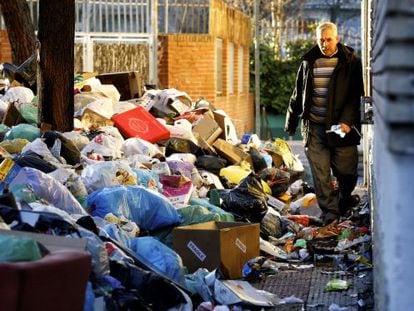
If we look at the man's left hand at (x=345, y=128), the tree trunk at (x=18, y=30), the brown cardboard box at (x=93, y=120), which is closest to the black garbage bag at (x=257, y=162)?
the brown cardboard box at (x=93, y=120)

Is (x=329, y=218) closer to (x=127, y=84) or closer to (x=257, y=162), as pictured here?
(x=257, y=162)

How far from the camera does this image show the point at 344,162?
11.4m

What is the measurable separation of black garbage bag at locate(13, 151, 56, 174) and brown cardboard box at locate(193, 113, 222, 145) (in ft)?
14.9

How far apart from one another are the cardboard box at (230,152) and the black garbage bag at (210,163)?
547 millimetres

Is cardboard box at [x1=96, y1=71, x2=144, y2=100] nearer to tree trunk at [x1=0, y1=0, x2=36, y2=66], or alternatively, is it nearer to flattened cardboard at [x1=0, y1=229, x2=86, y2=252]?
tree trunk at [x1=0, y1=0, x2=36, y2=66]

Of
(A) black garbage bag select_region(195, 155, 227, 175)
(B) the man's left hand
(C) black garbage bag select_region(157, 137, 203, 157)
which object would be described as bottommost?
(A) black garbage bag select_region(195, 155, 227, 175)

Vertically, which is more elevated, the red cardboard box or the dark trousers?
the red cardboard box

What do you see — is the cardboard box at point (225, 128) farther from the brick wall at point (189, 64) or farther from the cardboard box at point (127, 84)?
the brick wall at point (189, 64)

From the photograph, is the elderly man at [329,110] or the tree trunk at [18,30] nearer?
the elderly man at [329,110]

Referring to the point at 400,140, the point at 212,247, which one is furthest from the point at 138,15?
the point at 400,140

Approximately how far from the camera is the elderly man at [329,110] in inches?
440

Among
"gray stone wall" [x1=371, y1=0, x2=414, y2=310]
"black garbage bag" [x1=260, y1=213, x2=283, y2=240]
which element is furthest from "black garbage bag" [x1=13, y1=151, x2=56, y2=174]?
"gray stone wall" [x1=371, y1=0, x2=414, y2=310]

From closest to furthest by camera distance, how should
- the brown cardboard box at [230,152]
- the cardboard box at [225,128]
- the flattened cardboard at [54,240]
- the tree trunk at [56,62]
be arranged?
the flattened cardboard at [54,240], the tree trunk at [56,62], the brown cardboard box at [230,152], the cardboard box at [225,128]

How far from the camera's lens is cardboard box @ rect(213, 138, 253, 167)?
13.3 metres
